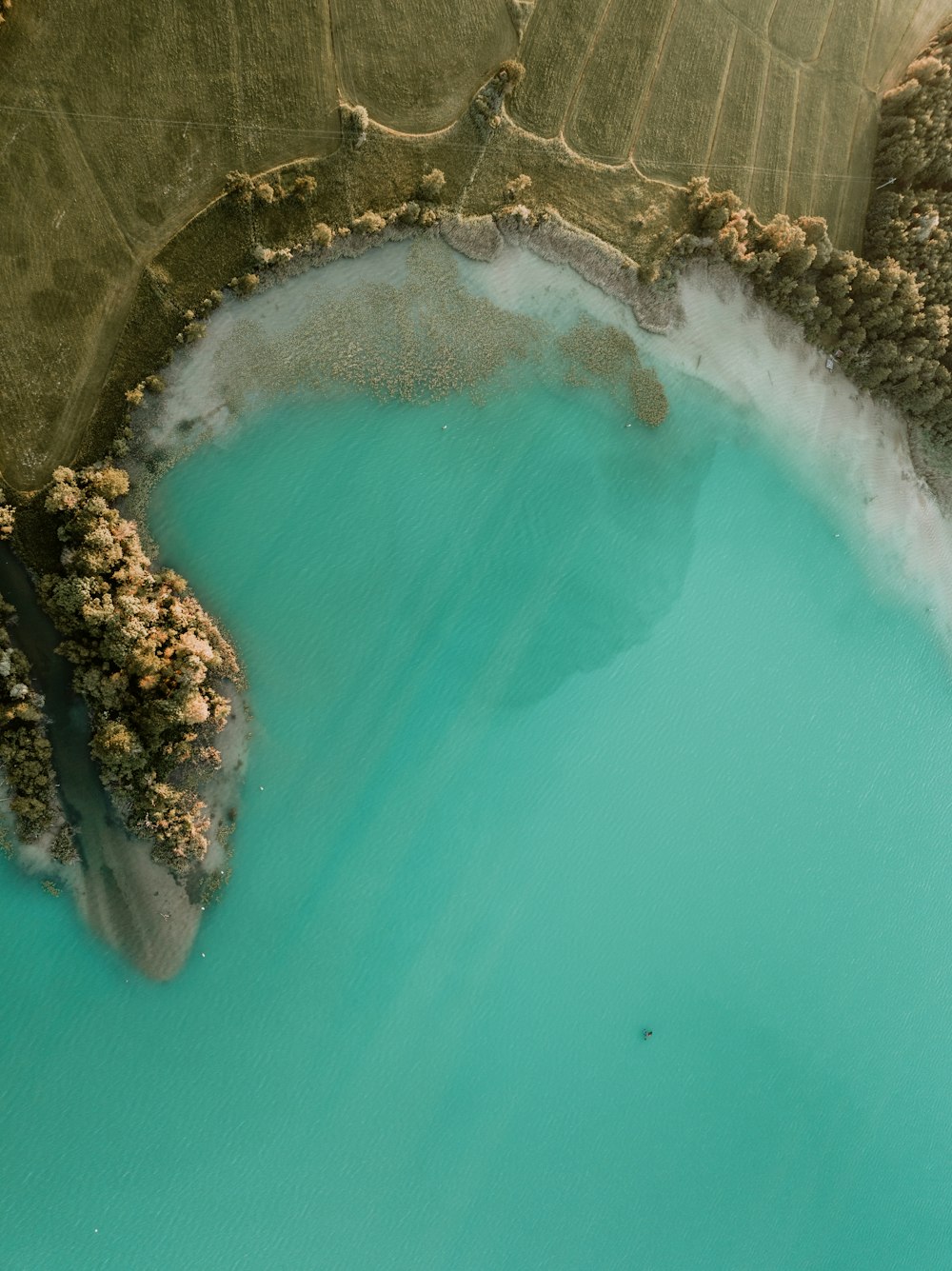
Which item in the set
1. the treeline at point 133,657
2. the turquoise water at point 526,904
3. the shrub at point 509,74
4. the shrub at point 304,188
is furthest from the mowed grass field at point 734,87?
the treeline at point 133,657

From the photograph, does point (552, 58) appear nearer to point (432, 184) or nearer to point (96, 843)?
point (432, 184)

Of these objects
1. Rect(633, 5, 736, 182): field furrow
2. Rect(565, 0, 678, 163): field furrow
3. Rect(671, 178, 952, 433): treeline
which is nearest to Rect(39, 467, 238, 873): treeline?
Rect(565, 0, 678, 163): field furrow

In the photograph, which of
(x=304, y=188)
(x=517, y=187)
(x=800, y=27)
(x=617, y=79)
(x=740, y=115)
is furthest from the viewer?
(x=800, y=27)

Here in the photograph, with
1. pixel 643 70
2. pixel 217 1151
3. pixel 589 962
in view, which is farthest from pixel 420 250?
pixel 217 1151

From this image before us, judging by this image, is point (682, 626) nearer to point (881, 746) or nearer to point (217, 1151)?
point (881, 746)

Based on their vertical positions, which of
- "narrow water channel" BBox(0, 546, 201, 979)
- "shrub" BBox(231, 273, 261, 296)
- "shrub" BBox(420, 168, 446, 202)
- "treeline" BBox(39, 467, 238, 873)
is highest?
"shrub" BBox(420, 168, 446, 202)

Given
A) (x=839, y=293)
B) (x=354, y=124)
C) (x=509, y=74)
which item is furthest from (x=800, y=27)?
(x=354, y=124)

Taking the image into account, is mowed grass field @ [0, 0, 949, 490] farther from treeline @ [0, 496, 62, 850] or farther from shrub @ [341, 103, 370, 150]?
treeline @ [0, 496, 62, 850]
